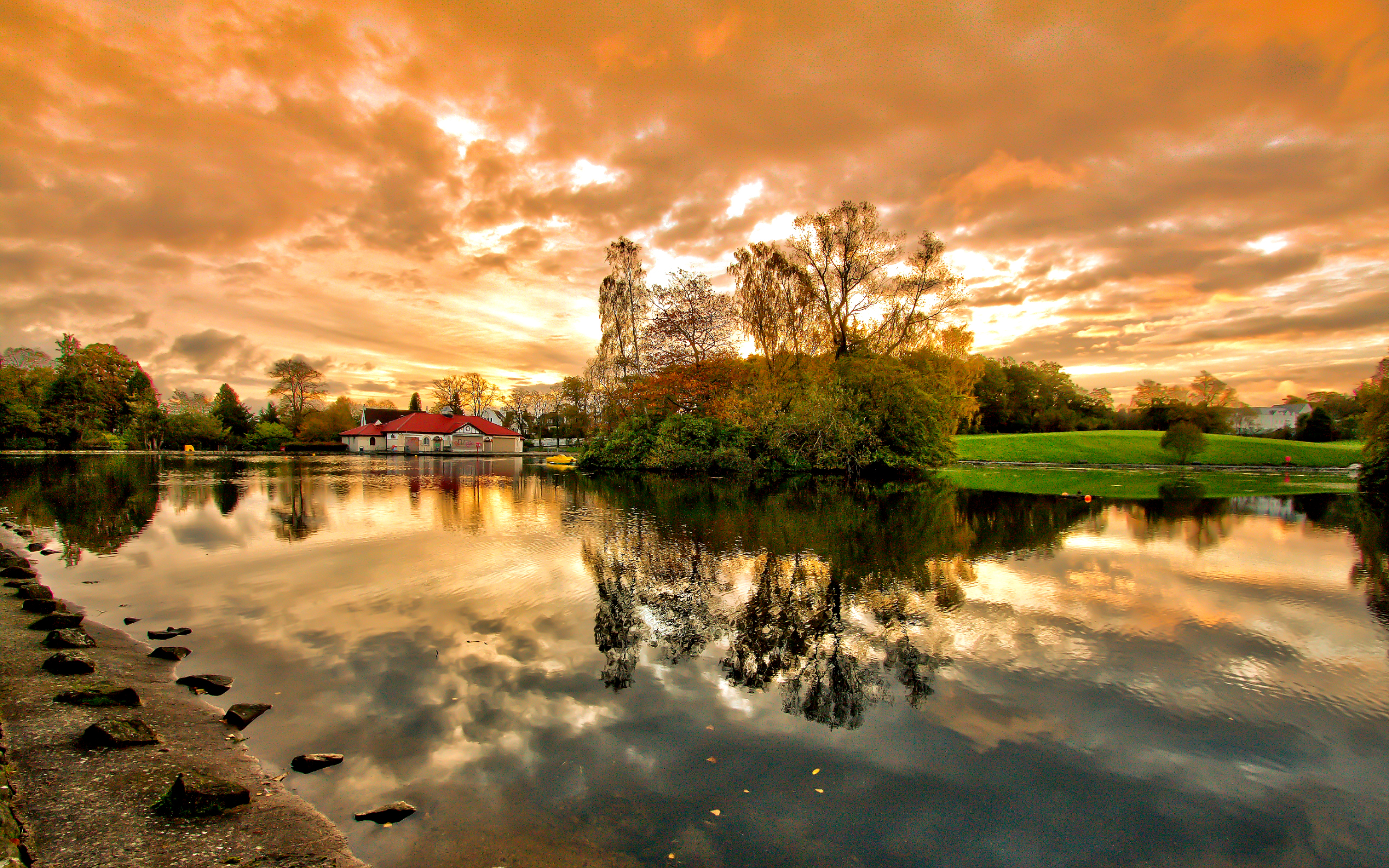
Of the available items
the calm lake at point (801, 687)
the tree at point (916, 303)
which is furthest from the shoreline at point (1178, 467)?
the calm lake at point (801, 687)

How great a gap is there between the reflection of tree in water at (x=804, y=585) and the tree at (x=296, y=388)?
7557 cm

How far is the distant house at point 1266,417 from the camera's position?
68812 millimetres

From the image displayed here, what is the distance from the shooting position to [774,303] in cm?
3322

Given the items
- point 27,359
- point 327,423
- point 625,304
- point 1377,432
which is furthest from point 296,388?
point 1377,432

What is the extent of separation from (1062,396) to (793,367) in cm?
5084

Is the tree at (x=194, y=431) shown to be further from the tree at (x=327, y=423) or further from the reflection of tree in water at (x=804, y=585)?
the reflection of tree in water at (x=804, y=585)

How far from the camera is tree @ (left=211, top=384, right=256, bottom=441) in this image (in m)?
68.1

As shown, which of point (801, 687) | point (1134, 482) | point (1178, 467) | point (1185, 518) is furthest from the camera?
point (1178, 467)

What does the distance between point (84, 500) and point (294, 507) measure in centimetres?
733

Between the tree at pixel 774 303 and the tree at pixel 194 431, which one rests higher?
the tree at pixel 774 303

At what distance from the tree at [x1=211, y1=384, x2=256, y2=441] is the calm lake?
232 feet

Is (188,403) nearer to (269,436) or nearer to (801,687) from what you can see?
(269,436)

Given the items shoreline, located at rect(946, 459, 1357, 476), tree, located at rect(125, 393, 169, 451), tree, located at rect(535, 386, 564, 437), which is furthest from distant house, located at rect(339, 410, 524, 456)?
shoreline, located at rect(946, 459, 1357, 476)

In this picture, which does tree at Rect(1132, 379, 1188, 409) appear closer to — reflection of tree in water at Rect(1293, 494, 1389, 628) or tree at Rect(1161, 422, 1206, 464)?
tree at Rect(1161, 422, 1206, 464)
